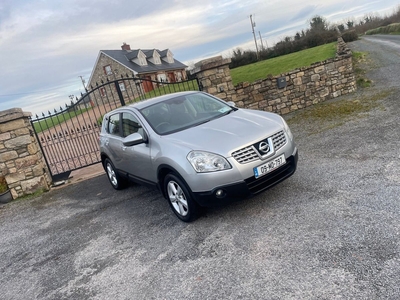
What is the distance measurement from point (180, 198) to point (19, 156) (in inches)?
214

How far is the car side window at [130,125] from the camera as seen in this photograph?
4.92 m

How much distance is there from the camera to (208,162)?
12.2 ft

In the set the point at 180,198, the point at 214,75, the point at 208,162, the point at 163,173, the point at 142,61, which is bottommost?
the point at 180,198

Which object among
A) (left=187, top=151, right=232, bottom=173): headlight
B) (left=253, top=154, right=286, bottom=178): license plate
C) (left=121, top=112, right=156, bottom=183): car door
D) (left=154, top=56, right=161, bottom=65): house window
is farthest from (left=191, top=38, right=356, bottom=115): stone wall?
(left=154, top=56, right=161, bottom=65): house window

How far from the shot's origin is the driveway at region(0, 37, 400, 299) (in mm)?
2725

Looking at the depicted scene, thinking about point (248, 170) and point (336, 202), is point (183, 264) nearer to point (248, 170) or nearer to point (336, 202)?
point (248, 170)

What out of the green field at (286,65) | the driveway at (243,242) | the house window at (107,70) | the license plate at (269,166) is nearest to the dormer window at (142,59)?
the house window at (107,70)

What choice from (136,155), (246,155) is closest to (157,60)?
(136,155)

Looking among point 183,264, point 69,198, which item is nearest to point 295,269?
point 183,264

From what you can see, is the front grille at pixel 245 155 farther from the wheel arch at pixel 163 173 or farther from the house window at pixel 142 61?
the house window at pixel 142 61

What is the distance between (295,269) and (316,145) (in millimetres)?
4050

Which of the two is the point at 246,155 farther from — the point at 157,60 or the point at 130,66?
the point at 157,60

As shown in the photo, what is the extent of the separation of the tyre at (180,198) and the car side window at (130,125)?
0.99 metres

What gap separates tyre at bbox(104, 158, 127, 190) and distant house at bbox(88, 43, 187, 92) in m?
32.7
